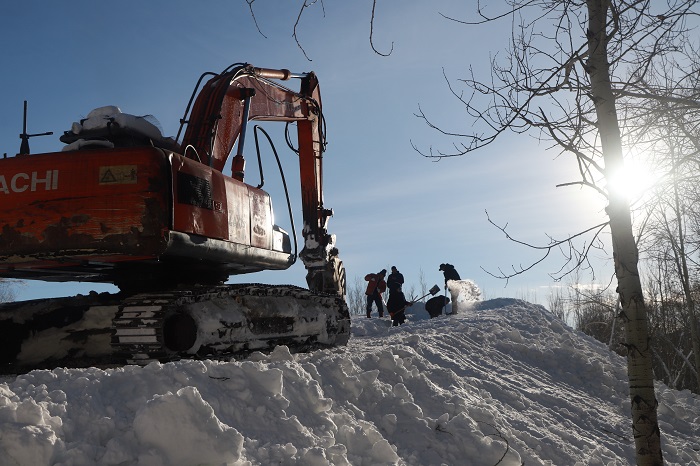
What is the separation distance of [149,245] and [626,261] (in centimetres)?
438

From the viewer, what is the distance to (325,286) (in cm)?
999

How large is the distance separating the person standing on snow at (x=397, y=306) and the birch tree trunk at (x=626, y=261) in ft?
37.9

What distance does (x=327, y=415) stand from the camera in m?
4.59

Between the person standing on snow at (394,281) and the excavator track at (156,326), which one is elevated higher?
the person standing on snow at (394,281)

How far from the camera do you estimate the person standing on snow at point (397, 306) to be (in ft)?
56.2

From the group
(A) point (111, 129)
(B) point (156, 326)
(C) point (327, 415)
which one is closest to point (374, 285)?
(A) point (111, 129)

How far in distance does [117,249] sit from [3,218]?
4.43 ft

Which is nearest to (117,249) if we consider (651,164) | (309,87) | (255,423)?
(255,423)

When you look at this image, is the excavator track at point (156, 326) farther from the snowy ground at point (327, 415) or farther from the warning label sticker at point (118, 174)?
the warning label sticker at point (118, 174)

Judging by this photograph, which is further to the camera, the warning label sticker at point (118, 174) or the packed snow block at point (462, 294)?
the packed snow block at point (462, 294)

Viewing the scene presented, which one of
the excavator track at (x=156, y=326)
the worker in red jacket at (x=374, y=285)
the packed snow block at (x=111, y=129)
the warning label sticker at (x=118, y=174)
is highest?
the packed snow block at (x=111, y=129)

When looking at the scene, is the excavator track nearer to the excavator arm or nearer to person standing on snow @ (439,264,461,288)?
the excavator arm

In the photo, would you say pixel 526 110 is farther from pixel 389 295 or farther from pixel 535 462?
pixel 389 295

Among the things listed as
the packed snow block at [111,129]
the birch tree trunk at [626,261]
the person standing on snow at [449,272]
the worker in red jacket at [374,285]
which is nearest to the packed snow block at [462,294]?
the person standing on snow at [449,272]
